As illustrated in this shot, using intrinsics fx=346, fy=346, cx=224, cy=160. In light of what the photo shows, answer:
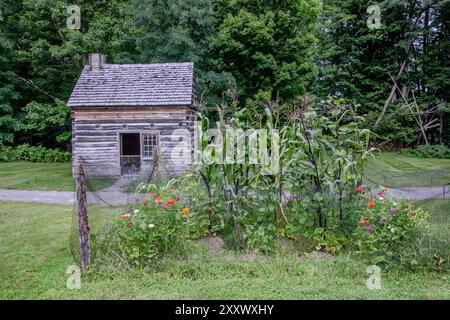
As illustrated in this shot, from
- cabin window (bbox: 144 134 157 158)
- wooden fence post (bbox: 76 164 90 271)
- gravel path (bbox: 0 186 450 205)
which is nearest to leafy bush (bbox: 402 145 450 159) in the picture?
gravel path (bbox: 0 186 450 205)

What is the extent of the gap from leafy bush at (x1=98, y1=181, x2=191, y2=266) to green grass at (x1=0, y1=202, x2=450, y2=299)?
187 mm

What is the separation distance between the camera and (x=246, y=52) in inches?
671

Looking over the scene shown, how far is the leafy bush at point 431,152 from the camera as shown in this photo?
674 inches

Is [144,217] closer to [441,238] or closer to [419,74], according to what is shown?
[441,238]

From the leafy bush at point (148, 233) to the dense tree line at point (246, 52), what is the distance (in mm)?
10577

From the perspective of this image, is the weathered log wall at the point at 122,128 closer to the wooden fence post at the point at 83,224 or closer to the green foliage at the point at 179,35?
the green foliage at the point at 179,35

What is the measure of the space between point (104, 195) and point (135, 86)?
8.53 m

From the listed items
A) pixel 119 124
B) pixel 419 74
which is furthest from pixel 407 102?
pixel 119 124

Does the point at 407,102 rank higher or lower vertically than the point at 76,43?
lower

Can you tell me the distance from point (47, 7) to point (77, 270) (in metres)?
15.6

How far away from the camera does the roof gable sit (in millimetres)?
11797

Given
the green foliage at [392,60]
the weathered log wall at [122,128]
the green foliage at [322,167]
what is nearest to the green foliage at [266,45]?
the green foliage at [392,60]

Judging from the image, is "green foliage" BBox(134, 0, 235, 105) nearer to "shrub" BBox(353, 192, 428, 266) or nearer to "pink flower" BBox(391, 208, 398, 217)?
"shrub" BBox(353, 192, 428, 266)

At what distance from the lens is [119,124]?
39.8 ft
